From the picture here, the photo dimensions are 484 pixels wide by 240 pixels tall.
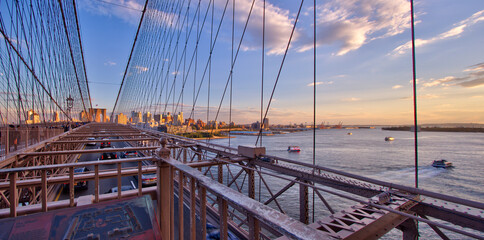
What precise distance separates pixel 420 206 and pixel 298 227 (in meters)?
3.29

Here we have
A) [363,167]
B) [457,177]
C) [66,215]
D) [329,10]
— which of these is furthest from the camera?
[363,167]

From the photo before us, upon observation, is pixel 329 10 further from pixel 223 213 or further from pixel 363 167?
pixel 363 167

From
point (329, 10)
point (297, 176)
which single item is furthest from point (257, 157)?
point (329, 10)

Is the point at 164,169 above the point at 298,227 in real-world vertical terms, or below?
below

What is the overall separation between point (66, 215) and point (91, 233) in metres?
0.39

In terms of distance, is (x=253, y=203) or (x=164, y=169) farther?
(x=164, y=169)

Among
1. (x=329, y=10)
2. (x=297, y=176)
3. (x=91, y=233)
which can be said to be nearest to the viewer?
(x=91, y=233)

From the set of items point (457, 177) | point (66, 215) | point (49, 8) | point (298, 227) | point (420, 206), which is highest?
point (49, 8)

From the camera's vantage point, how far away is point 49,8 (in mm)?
16344

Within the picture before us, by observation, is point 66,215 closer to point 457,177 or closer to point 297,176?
point 297,176

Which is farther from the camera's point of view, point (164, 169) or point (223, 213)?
point (164, 169)

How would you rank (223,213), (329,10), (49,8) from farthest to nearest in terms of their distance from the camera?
(49,8) → (329,10) → (223,213)

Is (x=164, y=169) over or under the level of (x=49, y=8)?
under

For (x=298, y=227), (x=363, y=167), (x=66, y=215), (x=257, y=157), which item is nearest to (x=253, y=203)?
(x=298, y=227)
